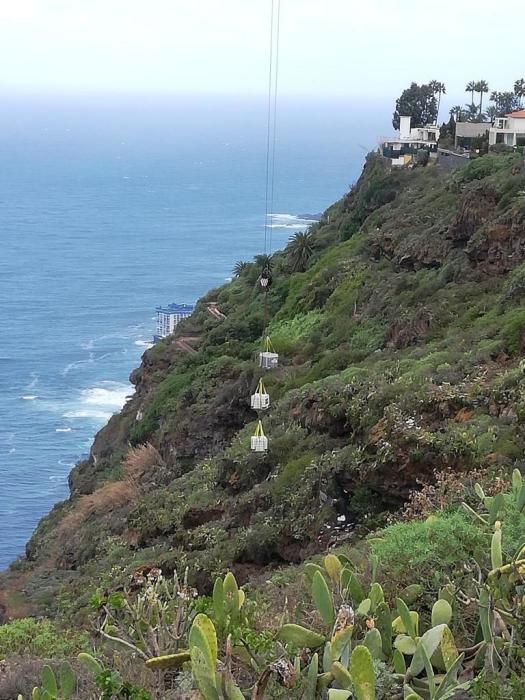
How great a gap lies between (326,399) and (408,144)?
30322 mm

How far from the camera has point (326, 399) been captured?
19.8 meters

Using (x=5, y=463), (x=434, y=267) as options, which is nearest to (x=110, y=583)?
(x=434, y=267)

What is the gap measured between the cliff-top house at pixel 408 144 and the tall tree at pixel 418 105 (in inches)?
296

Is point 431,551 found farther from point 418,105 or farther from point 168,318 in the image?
point 168,318

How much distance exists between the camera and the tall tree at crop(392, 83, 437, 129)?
59031 mm

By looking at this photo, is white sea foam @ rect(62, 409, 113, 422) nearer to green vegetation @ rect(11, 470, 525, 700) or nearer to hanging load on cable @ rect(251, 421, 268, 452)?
hanging load on cable @ rect(251, 421, 268, 452)

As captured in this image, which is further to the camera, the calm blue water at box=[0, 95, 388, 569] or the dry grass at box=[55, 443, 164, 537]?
the calm blue water at box=[0, 95, 388, 569]

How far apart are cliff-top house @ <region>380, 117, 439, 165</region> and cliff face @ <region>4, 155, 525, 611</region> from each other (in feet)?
9.99

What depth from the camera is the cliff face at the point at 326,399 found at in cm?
1566

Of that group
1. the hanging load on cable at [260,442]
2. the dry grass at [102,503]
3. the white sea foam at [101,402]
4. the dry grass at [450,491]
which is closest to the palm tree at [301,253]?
the dry grass at [102,503]

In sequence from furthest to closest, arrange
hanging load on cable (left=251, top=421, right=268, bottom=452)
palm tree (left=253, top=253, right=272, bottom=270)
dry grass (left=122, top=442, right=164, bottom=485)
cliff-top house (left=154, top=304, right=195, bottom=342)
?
1. cliff-top house (left=154, top=304, right=195, bottom=342)
2. palm tree (left=253, top=253, right=272, bottom=270)
3. dry grass (left=122, top=442, right=164, bottom=485)
4. hanging load on cable (left=251, top=421, right=268, bottom=452)

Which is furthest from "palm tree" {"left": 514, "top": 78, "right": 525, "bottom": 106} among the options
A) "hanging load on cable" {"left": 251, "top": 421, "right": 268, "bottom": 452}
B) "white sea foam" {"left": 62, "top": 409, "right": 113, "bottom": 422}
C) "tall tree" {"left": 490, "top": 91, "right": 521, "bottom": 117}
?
"hanging load on cable" {"left": 251, "top": 421, "right": 268, "bottom": 452}

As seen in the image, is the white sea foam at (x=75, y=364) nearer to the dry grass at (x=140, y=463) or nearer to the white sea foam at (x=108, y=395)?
the white sea foam at (x=108, y=395)

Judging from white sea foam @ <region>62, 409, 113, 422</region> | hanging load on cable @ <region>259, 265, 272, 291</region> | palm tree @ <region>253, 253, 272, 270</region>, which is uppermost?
palm tree @ <region>253, 253, 272, 270</region>
